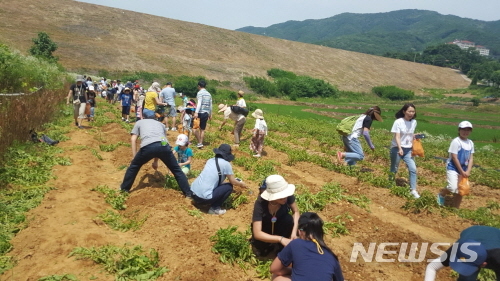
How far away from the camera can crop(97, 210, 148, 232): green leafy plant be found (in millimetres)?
5008

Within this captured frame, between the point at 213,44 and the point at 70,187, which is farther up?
the point at 213,44

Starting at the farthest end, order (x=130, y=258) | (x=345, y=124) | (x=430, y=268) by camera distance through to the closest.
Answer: (x=345, y=124) < (x=130, y=258) < (x=430, y=268)

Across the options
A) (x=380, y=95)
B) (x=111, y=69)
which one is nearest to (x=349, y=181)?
(x=111, y=69)

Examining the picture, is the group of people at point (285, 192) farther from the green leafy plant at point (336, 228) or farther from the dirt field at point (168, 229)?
the green leafy plant at point (336, 228)

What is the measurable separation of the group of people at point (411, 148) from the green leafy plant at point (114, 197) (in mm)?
5314

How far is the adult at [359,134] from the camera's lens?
8094 millimetres

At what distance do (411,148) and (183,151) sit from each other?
4.82 metres

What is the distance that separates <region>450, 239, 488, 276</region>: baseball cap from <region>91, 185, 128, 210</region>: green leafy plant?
492 centimetres

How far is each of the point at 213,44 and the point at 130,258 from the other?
6336cm

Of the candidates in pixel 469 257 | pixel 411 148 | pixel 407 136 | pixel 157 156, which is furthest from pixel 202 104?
pixel 469 257

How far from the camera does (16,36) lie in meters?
41.0

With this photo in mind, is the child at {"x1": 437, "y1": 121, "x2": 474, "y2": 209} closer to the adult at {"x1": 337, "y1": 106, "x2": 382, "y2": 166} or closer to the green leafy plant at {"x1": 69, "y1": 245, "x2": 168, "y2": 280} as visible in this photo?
the adult at {"x1": 337, "y1": 106, "x2": 382, "y2": 166}

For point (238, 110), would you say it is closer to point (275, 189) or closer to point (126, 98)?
point (126, 98)

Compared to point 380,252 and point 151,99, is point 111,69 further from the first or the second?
point 380,252
